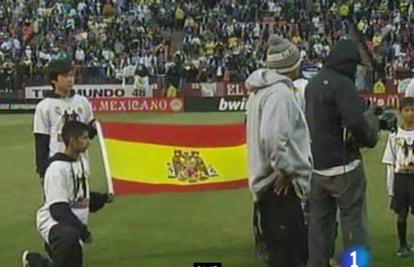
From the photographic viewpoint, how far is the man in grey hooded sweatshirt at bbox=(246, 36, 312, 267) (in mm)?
5848

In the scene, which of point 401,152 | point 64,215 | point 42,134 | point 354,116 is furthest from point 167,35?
point 64,215

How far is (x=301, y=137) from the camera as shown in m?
5.97

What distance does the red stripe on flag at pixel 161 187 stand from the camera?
12586 millimetres

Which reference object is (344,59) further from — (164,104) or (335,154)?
(164,104)

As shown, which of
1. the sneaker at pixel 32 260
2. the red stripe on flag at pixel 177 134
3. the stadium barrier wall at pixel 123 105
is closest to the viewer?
the sneaker at pixel 32 260

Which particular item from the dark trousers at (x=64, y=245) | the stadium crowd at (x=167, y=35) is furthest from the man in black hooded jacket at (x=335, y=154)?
the stadium crowd at (x=167, y=35)

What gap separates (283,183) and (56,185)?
1817 millimetres

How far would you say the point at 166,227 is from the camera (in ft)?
36.5

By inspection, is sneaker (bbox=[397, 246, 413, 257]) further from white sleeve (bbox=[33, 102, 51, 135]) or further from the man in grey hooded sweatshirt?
white sleeve (bbox=[33, 102, 51, 135])

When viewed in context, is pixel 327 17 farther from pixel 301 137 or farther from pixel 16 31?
pixel 301 137

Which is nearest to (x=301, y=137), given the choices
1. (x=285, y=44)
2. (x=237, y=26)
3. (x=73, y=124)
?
(x=285, y=44)

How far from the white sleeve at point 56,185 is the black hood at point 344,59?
7.32 ft

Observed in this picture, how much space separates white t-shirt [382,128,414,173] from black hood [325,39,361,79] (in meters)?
1.99

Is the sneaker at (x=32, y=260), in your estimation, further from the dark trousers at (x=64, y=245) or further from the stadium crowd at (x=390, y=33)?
the stadium crowd at (x=390, y=33)
